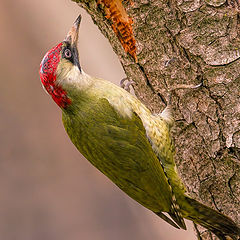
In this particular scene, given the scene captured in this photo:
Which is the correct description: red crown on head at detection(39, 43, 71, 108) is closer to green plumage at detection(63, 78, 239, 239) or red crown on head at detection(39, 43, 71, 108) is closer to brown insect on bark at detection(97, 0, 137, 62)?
green plumage at detection(63, 78, 239, 239)

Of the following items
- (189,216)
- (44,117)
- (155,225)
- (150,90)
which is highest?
(44,117)

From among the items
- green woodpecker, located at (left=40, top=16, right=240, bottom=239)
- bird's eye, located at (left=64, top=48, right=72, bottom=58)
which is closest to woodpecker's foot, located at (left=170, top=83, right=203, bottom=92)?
green woodpecker, located at (left=40, top=16, right=240, bottom=239)

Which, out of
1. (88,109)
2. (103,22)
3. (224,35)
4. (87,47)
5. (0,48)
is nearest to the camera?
(224,35)

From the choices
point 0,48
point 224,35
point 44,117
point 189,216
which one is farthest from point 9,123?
point 224,35

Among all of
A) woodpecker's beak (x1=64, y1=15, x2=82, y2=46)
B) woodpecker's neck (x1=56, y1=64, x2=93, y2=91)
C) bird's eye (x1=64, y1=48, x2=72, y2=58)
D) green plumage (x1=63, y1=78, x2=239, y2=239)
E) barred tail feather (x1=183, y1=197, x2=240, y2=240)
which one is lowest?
barred tail feather (x1=183, y1=197, x2=240, y2=240)

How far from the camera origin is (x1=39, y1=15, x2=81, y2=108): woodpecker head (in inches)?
111

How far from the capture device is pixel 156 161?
Answer: 2891 millimetres

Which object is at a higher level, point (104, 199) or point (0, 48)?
point (0, 48)

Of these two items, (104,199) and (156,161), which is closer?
(156,161)

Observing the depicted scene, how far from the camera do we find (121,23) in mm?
2686

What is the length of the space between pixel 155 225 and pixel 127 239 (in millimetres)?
346

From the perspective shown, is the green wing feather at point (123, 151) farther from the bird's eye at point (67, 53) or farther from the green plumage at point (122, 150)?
the bird's eye at point (67, 53)

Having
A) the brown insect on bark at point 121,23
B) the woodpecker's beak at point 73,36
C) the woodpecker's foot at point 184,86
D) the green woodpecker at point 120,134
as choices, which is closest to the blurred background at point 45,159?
the woodpecker's beak at point 73,36

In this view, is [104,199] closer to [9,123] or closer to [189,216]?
[9,123]
